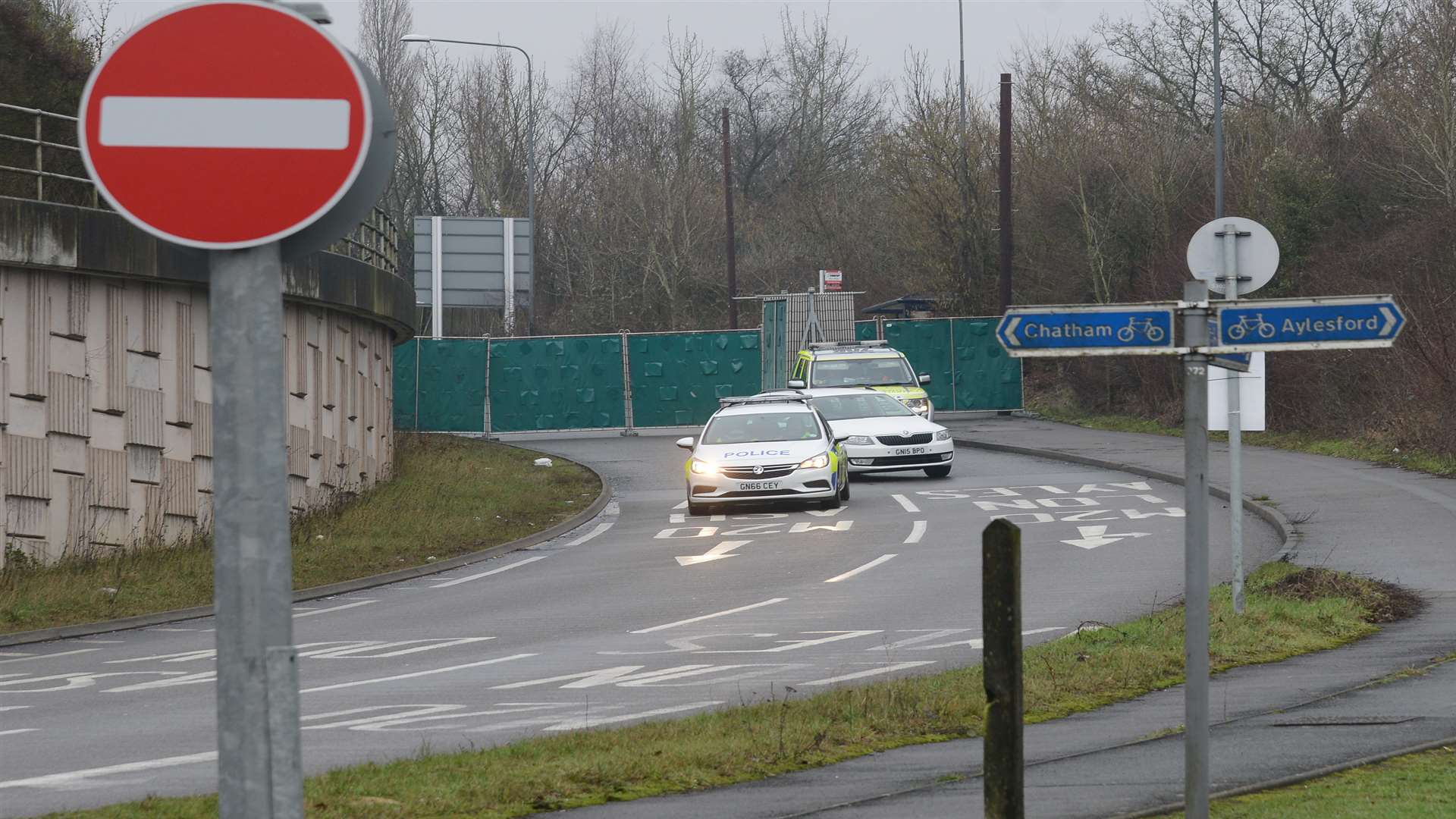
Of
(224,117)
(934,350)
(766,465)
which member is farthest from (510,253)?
(224,117)

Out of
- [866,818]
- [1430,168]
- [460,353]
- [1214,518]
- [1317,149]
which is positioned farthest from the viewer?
[460,353]

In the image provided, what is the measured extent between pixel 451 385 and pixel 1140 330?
129ft

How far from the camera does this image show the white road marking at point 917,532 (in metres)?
19.8

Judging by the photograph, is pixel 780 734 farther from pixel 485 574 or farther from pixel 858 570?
pixel 485 574

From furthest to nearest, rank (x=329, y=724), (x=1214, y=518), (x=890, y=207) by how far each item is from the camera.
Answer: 1. (x=890, y=207)
2. (x=1214, y=518)
3. (x=329, y=724)

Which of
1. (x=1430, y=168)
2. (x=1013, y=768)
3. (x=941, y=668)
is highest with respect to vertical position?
(x=1430, y=168)

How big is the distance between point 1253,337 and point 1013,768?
1636 millimetres

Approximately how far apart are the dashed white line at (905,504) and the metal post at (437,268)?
69.1 ft

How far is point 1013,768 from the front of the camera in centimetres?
454

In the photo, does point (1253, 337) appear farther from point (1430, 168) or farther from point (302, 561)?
point (1430, 168)

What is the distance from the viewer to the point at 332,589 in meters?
17.3

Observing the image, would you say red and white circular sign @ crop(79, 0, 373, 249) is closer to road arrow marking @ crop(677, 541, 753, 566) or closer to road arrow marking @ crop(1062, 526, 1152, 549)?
road arrow marking @ crop(677, 541, 753, 566)

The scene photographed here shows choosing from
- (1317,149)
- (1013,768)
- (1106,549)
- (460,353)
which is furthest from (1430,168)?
(1013,768)

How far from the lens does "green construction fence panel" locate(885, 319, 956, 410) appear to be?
148 ft
